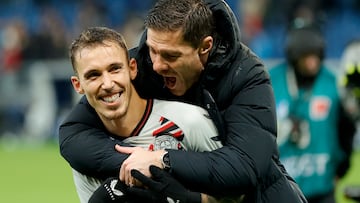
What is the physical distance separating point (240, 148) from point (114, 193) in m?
0.55

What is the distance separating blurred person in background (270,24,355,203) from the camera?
A: 7332 millimetres

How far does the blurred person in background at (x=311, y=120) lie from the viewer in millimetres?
7332

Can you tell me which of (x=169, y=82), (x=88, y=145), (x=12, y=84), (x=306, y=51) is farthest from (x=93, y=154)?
(x=12, y=84)

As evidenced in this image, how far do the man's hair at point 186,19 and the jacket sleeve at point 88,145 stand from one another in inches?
19.6

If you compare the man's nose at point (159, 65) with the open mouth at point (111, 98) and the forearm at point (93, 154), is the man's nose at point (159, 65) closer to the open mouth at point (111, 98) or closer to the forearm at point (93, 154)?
the open mouth at point (111, 98)

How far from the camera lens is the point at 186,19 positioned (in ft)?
14.8

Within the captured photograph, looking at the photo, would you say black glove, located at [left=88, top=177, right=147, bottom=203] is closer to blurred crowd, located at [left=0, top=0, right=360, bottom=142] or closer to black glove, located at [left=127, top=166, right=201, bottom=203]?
black glove, located at [left=127, top=166, right=201, bottom=203]

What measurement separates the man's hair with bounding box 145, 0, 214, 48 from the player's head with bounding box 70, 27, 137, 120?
7.4 inches

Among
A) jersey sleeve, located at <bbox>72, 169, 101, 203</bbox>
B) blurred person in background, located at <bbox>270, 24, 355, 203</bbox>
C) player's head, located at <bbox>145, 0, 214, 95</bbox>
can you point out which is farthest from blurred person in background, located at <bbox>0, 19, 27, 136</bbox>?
player's head, located at <bbox>145, 0, 214, 95</bbox>

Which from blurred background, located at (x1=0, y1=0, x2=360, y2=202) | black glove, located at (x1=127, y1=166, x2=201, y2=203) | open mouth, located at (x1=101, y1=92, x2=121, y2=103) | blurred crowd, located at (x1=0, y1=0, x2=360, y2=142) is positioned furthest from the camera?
blurred crowd, located at (x1=0, y1=0, x2=360, y2=142)

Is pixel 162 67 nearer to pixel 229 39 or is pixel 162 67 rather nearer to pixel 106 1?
pixel 229 39

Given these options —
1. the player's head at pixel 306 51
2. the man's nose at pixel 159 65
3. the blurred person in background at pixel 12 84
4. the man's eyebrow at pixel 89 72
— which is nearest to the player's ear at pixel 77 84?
the man's eyebrow at pixel 89 72

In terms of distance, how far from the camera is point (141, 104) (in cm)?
459

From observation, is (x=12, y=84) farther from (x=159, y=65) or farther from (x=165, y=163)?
(x=165, y=163)
